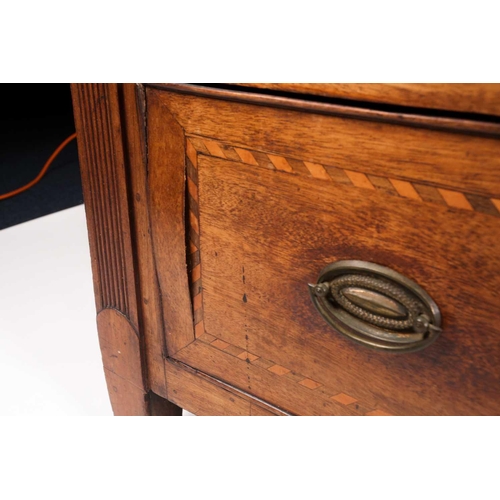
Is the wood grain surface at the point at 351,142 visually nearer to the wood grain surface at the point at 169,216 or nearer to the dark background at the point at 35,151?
the wood grain surface at the point at 169,216

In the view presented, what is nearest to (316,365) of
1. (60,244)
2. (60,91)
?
(60,244)

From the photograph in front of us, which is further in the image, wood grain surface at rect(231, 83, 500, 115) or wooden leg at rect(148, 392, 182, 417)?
wooden leg at rect(148, 392, 182, 417)

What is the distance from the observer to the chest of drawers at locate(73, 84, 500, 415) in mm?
497

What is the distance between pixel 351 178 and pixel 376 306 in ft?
0.46

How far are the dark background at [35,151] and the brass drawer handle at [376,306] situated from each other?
147cm

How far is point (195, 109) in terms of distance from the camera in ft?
2.02

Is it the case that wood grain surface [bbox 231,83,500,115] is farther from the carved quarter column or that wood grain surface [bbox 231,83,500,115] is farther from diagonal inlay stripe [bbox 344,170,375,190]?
the carved quarter column

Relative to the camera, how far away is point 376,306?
59cm

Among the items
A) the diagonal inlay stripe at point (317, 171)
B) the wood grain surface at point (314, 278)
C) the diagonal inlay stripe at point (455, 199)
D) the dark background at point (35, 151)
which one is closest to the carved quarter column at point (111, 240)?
the wood grain surface at point (314, 278)

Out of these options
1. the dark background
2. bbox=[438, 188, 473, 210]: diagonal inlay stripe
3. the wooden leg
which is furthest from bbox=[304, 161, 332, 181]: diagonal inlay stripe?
the dark background

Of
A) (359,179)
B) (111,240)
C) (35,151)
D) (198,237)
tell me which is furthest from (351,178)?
(35,151)

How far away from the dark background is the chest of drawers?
124 cm

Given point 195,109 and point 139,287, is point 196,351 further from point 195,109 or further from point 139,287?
point 195,109

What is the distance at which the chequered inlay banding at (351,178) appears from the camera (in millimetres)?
486
